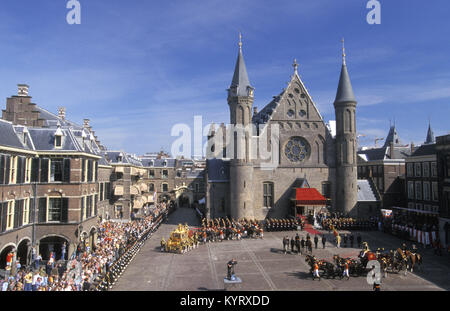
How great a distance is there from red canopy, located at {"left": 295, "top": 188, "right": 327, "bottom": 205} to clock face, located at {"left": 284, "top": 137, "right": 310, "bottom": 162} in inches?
186

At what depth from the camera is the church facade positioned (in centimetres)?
4003

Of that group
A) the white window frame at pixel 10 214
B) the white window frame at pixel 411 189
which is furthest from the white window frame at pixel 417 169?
the white window frame at pixel 10 214

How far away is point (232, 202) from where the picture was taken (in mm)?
39312

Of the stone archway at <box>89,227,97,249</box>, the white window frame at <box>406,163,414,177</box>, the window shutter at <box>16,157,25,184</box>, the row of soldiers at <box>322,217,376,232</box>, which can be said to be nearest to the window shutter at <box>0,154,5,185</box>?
the window shutter at <box>16,157,25,184</box>

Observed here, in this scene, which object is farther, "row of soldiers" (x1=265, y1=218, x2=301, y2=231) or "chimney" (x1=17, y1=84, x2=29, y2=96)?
"row of soldiers" (x1=265, y1=218, x2=301, y2=231)

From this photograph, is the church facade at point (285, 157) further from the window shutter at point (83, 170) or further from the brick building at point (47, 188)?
the brick building at point (47, 188)

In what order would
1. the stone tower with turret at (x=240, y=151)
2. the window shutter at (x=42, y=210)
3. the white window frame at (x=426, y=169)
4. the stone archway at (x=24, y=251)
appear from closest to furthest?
1. the stone archway at (x=24, y=251)
2. the window shutter at (x=42, y=210)
3. the stone tower with turret at (x=240, y=151)
4. the white window frame at (x=426, y=169)

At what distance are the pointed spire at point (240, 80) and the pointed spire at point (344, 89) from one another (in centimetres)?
1255

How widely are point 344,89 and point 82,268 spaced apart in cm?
3815

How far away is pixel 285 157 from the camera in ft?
138

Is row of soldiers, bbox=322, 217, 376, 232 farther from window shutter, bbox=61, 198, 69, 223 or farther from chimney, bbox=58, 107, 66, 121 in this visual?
chimney, bbox=58, 107, 66, 121

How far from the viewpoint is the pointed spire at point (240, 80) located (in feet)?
133

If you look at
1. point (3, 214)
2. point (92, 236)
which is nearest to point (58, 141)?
point (3, 214)
